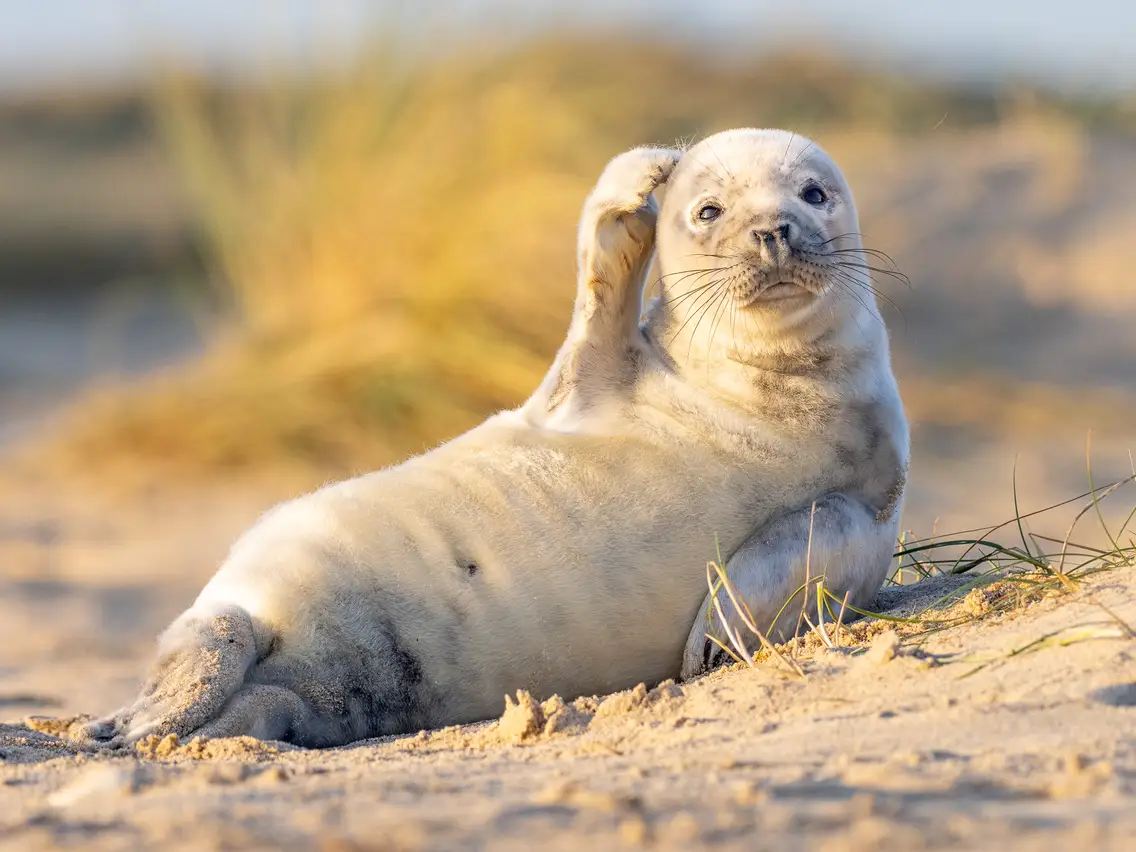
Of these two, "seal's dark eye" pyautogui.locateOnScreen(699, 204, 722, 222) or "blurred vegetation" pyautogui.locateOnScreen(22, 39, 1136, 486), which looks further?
"blurred vegetation" pyautogui.locateOnScreen(22, 39, 1136, 486)

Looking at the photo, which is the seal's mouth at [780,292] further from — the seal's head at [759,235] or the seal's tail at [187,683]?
the seal's tail at [187,683]

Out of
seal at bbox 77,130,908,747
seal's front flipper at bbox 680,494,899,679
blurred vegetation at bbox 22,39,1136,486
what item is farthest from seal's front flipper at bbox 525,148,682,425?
blurred vegetation at bbox 22,39,1136,486

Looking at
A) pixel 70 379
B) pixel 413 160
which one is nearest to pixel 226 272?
pixel 413 160

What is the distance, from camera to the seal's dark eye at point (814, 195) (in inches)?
157

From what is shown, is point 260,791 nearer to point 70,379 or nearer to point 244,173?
point 244,173

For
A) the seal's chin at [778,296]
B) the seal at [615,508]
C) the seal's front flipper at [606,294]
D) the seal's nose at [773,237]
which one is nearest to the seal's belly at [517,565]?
the seal at [615,508]

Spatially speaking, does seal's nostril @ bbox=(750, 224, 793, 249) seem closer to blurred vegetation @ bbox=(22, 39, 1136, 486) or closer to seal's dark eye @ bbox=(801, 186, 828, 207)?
seal's dark eye @ bbox=(801, 186, 828, 207)

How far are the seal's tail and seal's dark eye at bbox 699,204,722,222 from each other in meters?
1.48

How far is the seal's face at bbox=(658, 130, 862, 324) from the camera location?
3783 mm

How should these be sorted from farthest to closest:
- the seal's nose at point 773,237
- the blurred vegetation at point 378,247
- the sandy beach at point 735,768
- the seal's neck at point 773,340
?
the blurred vegetation at point 378,247 < the seal's neck at point 773,340 < the seal's nose at point 773,237 < the sandy beach at point 735,768

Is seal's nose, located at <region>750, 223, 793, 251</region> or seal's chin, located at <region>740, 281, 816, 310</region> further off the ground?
seal's nose, located at <region>750, 223, 793, 251</region>

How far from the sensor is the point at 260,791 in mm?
2523

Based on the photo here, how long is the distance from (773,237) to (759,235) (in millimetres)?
33

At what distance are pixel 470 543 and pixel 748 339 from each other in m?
0.87
